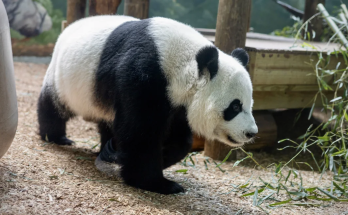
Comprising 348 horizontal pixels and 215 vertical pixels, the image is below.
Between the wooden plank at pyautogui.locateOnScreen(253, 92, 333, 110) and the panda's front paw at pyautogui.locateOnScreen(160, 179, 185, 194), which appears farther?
the wooden plank at pyautogui.locateOnScreen(253, 92, 333, 110)

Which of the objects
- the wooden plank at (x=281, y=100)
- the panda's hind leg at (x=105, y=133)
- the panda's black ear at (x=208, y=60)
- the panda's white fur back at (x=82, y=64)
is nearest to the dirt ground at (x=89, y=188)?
the panda's hind leg at (x=105, y=133)

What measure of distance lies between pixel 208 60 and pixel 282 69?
1723 millimetres

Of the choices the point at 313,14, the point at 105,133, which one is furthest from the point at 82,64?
the point at 313,14

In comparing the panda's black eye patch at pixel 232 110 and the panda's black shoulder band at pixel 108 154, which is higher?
the panda's black eye patch at pixel 232 110

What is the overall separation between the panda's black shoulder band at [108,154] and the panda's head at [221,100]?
898 mm

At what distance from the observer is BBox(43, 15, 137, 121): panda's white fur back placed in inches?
128

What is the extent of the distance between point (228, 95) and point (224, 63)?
27 centimetres

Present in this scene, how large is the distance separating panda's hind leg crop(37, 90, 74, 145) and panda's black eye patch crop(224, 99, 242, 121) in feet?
5.48

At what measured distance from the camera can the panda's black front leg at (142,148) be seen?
2.83 meters

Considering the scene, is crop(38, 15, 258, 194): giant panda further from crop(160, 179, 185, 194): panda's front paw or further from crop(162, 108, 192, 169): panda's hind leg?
crop(162, 108, 192, 169): panda's hind leg

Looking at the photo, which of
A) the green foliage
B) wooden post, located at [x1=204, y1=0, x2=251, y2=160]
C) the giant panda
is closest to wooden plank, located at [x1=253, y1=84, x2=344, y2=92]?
wooden post, located at [x1=204, y1=0, x2=251, y2=160]

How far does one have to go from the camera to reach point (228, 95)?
2.81 metres

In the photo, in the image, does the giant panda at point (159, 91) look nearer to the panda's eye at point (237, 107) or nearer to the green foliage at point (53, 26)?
the panda's eye at point (237, 107)

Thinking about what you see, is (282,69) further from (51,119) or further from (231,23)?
(51,119)
